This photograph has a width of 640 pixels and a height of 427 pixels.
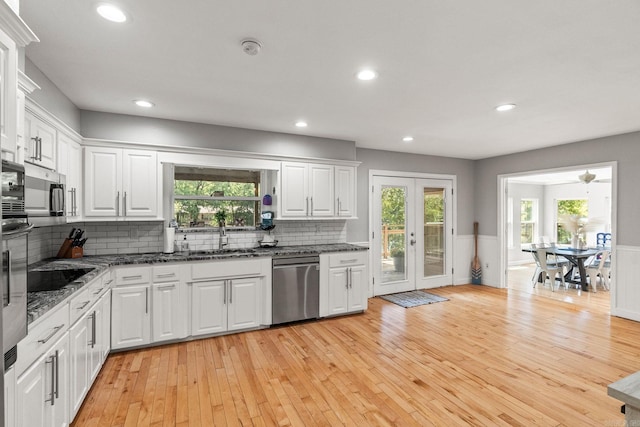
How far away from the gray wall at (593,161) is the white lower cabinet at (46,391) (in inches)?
242

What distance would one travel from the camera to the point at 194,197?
4.07m

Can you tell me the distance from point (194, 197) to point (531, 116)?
4.13m

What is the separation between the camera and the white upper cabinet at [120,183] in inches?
133

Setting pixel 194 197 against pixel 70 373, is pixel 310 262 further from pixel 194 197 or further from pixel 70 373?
pixel 70 373

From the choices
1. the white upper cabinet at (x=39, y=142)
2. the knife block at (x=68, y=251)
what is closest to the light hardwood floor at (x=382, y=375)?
the knife block at (x=68, y=251)

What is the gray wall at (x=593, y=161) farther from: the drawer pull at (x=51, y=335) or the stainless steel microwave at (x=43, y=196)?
the stainless steel microwave at (x=43, y=196)

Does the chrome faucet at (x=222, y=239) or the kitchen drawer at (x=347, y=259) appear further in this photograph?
the kitchen drawer at (x=347, y=259)

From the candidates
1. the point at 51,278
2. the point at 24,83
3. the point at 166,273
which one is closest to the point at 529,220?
the point at 166,273

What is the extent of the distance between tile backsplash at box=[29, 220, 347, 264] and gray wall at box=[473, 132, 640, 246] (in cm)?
349

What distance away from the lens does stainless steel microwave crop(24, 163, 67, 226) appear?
1.77m

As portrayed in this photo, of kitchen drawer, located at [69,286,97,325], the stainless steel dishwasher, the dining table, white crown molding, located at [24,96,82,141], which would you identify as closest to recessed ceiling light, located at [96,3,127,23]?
white crown molding, located at [24,96,82,141]

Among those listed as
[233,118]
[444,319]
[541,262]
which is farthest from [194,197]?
[541,262]

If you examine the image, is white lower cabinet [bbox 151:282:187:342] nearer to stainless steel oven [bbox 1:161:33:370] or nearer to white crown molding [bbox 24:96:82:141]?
white crown molding [bbox 24:96:82:141]

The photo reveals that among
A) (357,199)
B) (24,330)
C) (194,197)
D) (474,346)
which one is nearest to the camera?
(24,330)
